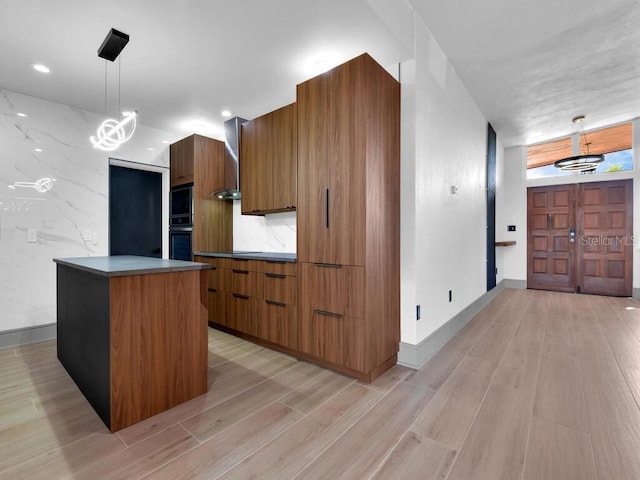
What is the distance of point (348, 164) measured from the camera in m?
2.22

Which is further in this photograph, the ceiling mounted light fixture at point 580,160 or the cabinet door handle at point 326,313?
the ceiling mounted light fixture at point 580,160

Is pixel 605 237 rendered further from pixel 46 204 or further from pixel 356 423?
pixel 46 204

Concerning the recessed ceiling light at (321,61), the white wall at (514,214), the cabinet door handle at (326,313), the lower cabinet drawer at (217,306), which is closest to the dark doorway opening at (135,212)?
the lower cabinet drawer at (217,306)

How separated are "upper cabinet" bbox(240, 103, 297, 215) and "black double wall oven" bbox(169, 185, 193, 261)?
38.8 inches

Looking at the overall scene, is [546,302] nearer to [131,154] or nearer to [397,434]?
[397,434]

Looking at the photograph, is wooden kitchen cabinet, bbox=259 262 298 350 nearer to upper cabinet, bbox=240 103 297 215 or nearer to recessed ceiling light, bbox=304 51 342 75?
upper cabinet, bbox=240 103 297 215

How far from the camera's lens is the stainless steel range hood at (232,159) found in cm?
369

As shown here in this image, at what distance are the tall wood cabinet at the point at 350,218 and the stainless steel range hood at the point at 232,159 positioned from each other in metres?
1.43

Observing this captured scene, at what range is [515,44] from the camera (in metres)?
2.83

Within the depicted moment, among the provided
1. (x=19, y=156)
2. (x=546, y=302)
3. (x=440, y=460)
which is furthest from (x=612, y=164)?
(x=19, y=156)

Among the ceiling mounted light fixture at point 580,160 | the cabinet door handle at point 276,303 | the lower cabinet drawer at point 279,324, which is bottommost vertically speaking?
the lower cabinet drawer at point 279,324

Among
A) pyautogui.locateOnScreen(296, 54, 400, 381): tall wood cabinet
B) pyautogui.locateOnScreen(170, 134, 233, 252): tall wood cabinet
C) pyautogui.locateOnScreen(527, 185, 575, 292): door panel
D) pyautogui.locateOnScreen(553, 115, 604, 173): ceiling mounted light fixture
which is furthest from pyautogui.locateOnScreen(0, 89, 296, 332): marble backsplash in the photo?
pyautogui.locateOnScreen(527, 185, 575, 292): door panel

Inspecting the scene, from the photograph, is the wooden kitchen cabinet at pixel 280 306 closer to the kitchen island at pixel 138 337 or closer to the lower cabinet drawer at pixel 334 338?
the lower cabinet drawer at pixel 334 338

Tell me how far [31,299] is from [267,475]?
11.4ft
